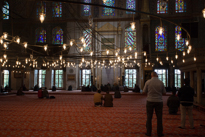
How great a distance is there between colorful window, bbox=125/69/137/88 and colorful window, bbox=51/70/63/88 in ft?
22.8

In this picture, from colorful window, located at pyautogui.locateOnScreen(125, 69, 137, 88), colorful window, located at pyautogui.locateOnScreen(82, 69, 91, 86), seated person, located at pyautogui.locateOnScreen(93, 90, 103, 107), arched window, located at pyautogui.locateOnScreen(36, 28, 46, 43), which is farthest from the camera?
arched window, located at pyautogui.locateOnScreen(36, 28, 46, 43)

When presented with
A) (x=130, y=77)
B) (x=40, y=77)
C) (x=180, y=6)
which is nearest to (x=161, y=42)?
(x=180, y=6)

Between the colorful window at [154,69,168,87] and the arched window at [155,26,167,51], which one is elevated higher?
the arched window at [155,26,167,51]

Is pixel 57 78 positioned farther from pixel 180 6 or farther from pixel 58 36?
pixel 180 6

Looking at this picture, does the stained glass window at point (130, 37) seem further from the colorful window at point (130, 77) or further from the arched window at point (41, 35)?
the arched window at point (41, 35)

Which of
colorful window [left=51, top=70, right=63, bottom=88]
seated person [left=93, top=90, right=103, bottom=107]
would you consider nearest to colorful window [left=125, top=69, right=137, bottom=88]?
colorful window [left=51, top=70, right=63, bottom=88]

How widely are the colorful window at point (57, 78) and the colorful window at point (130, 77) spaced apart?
274 inches

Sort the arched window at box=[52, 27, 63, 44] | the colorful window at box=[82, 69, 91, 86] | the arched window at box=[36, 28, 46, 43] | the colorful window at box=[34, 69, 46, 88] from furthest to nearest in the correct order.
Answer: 1. the arched window at box=[36, 28, 46, 43]
2. the arched window at box=[52, 27, 63, 44]
3. the colorful window at box=[34, 69, 46, 88]
4. the colorful window at box=[82, 69, 91, 86]

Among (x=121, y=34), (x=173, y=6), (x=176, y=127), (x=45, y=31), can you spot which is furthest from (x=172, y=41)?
(x=176, y=127)

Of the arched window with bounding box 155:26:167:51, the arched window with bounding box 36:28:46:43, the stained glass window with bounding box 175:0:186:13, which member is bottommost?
the arched window with bounding box 155:26:167:51

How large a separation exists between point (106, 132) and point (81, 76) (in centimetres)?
1844

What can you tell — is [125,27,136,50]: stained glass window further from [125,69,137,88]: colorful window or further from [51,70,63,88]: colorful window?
[51,70,63,88]: colorful window

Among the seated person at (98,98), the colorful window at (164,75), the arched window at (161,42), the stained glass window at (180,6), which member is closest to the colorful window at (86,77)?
the colorful window at (164,75)

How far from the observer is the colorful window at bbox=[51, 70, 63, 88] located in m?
22.7
